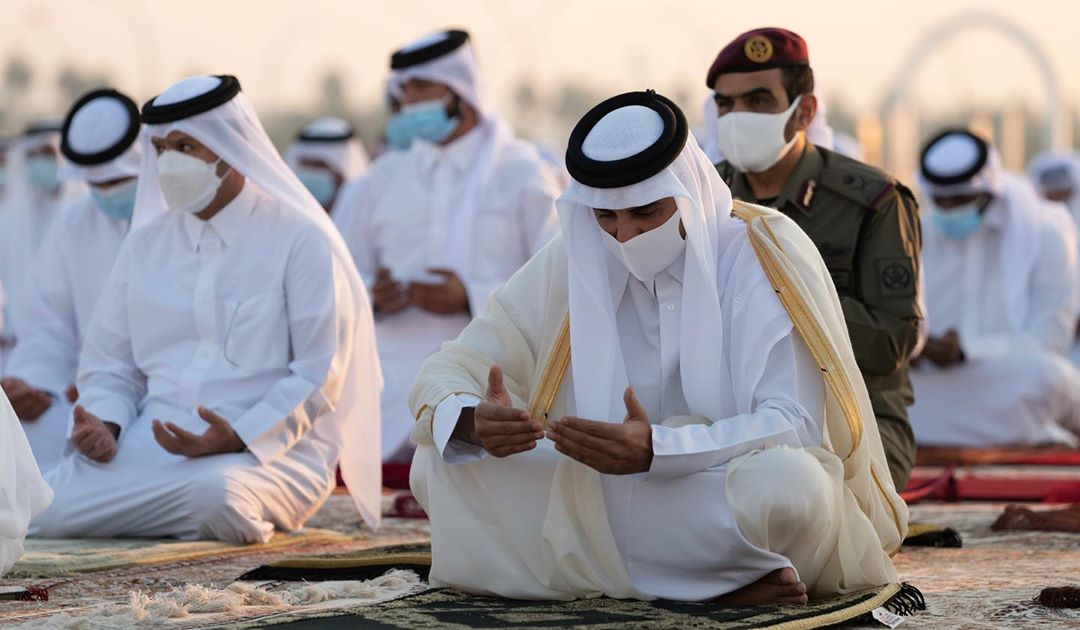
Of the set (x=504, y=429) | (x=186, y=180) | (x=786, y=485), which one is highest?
(x=186, y=180)

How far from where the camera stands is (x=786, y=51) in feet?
20.9

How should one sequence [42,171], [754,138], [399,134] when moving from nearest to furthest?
1. [754,138]
2. [399,134]
3. [42,171]

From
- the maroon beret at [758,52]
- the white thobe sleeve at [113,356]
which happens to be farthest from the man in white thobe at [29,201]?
the maroon beret at [758,52]

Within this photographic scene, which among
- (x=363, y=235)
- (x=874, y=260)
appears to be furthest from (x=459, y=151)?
(x=874, y=260)

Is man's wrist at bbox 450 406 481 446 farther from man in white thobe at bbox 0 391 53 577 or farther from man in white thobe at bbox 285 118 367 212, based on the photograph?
man in white thobe at bbox 285 118 367 212

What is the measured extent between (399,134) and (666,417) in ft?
15.2

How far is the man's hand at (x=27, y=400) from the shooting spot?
318 inches

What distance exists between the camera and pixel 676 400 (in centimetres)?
496

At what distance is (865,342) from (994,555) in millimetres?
742

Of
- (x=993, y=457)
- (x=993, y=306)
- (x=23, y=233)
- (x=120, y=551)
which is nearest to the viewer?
(x=120, y=551)

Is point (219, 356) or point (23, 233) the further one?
point (23, 233)

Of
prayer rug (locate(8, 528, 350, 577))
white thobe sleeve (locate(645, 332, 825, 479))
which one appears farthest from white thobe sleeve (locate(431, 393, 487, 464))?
prayer rug (locate(8, 528, 350, 577))

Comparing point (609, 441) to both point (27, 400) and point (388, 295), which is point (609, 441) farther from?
point (388, 295)

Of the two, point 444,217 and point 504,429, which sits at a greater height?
point 504,429
